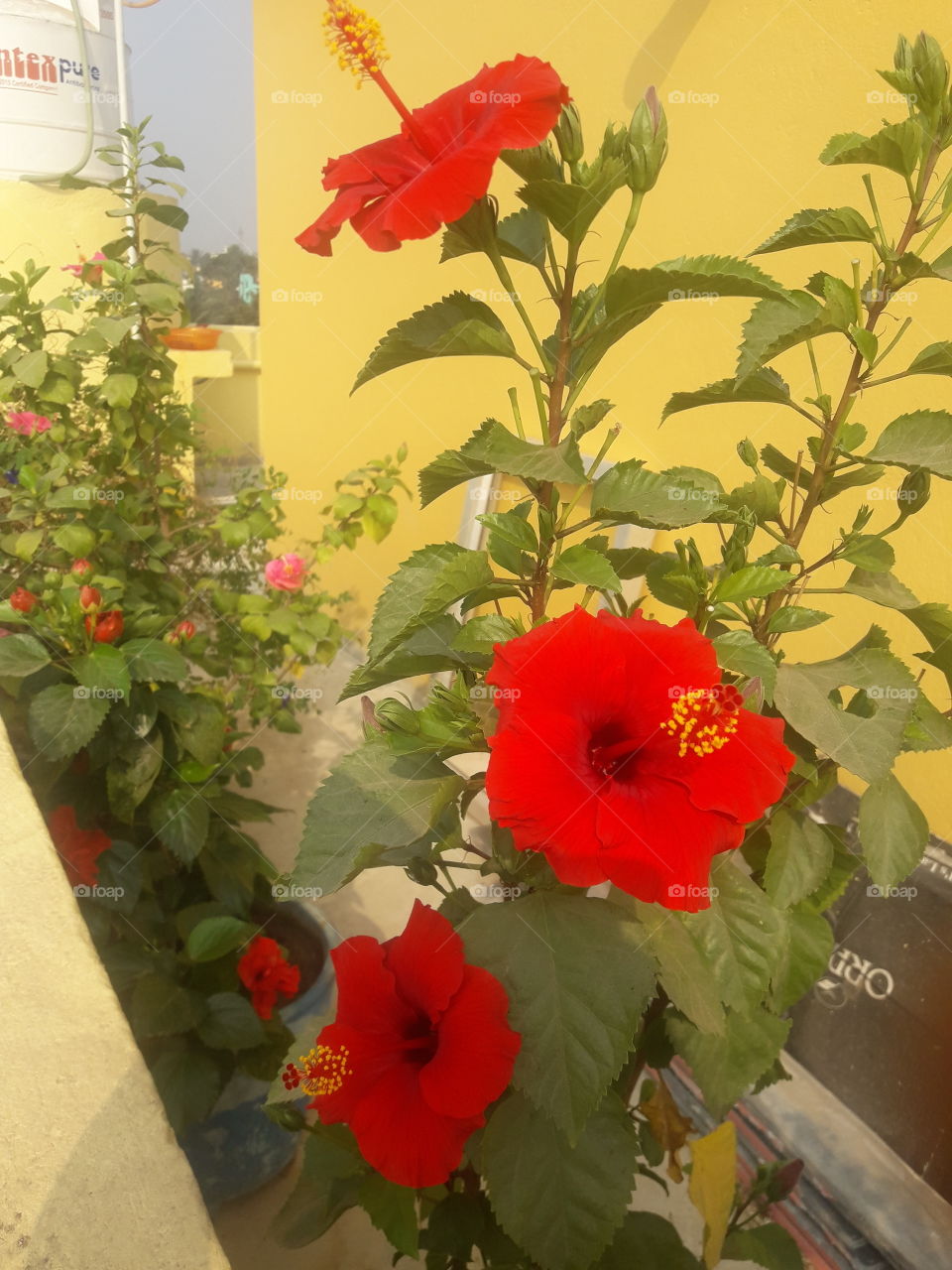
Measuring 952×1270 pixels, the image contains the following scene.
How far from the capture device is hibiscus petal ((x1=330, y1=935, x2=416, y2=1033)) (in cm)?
65

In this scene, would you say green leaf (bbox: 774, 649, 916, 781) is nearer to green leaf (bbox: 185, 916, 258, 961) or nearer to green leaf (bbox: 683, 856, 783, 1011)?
green leaf (bbox: 683, 856, 783, 1011)

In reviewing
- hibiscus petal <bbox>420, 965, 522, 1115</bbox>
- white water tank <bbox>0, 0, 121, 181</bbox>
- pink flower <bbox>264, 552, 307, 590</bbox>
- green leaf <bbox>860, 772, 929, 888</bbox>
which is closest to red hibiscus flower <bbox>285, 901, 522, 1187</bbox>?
hibiscus petal <bbox>420, 965, 522, 1115</bbox>

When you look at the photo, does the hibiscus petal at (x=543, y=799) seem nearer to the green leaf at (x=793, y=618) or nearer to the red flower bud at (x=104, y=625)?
the green leaf at (x=793, y=618)

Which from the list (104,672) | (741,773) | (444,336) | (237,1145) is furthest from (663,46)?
(237,1145)

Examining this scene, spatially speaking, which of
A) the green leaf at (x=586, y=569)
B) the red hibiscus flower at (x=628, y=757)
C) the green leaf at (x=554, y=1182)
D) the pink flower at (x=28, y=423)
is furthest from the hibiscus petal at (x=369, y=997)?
the pink flower at (x=28, y=423)

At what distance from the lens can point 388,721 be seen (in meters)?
0.61

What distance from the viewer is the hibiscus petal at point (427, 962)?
589 mm

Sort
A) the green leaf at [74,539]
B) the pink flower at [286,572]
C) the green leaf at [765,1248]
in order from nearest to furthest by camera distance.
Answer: the green leaf at [765,1248] → the green leaf at [74,539] → the pink flower at [286,572]

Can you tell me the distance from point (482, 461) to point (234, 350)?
13.2 ft

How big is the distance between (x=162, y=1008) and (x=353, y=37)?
114 cm

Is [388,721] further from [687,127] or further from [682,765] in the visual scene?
[687,127]

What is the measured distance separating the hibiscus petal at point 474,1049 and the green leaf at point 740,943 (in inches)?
6.7

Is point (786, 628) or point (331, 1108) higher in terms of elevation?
point (786, 628)

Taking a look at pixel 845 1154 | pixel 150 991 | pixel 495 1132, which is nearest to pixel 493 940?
pixel 495 1132
